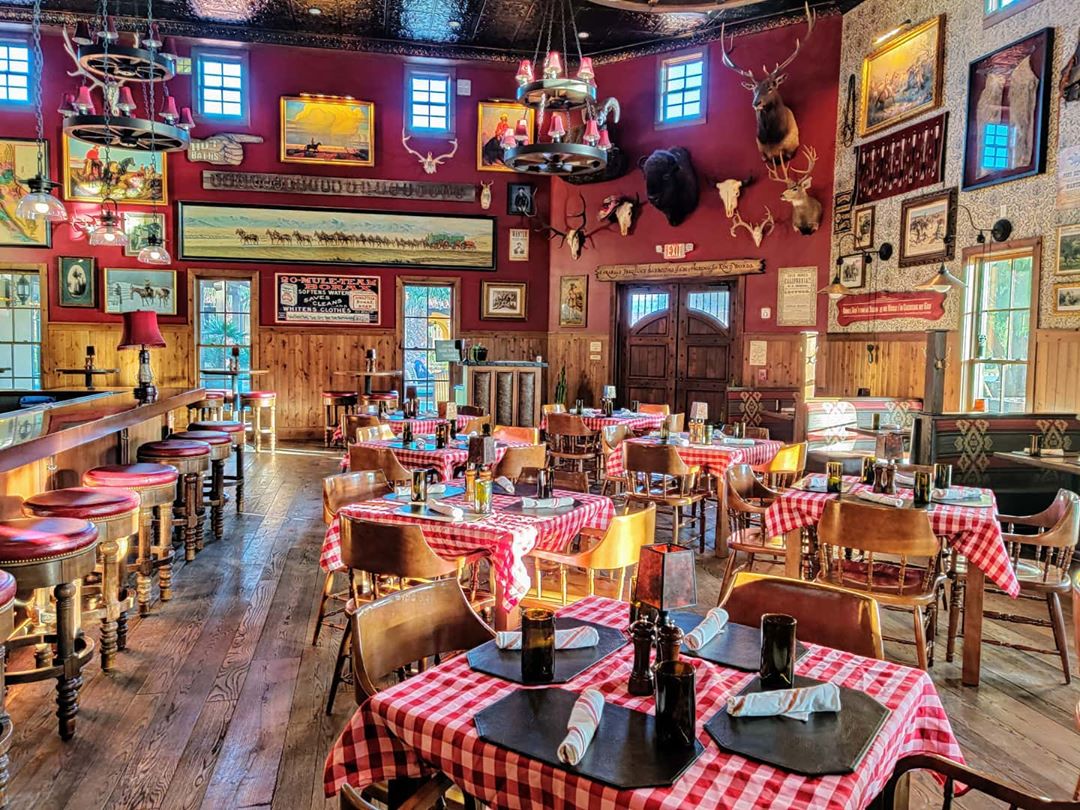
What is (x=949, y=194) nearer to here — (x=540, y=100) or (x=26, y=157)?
(x=540, y=100)

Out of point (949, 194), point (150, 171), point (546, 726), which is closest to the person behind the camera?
point (546, 726)

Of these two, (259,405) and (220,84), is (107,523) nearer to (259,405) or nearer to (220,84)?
(259,405)

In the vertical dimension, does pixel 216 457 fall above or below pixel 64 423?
below

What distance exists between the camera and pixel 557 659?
1.88 meters

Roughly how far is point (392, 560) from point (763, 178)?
8.77 metres

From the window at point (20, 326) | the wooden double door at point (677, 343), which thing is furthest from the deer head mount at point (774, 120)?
the window at point (20, 326)

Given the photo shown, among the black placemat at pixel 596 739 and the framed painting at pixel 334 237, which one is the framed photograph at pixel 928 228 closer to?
the framed painting at pixel 334 237

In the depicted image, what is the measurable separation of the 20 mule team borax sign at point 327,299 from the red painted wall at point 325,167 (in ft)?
0.43

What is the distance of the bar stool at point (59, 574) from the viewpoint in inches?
111

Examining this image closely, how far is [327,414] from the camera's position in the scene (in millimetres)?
11344

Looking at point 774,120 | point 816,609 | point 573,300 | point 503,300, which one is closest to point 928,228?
point 774,120

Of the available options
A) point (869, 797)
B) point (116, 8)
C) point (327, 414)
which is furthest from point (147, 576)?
point (116, 8)

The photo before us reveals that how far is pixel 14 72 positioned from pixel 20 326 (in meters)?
3.43

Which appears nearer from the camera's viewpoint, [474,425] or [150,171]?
[474,425]
